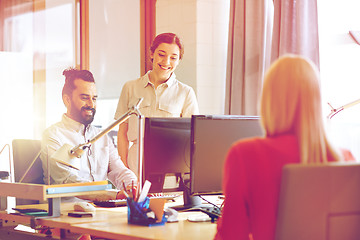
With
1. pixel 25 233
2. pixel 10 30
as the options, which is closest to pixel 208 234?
pixel 25 233

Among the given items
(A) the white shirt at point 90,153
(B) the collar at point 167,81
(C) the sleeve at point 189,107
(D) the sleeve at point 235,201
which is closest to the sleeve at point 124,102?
(B) the collar at point 167,81

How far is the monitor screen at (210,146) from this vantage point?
2131 millimetres

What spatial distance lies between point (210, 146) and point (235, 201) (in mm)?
768

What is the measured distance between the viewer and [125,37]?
4.92 metres

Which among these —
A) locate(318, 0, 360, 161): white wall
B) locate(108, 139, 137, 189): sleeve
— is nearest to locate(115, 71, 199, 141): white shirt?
locate(108, 139, 137, 189): sleeve

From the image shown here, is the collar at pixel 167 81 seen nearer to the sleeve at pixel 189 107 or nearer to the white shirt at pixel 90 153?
the sleeve at pixel 189 107

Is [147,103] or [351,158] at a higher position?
[147,103]

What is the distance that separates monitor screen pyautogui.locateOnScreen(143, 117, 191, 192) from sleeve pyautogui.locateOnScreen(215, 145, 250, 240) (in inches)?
34.5

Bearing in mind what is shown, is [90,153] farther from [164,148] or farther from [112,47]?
[112,47]

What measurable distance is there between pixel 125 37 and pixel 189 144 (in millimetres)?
2783

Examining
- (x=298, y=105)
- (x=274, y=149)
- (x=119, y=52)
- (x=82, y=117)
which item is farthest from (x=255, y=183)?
(x=119, y=52)

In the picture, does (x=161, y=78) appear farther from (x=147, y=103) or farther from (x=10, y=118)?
(x=10, y=118)

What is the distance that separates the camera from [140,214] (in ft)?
6.39

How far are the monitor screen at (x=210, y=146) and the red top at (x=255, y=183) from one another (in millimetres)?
713
